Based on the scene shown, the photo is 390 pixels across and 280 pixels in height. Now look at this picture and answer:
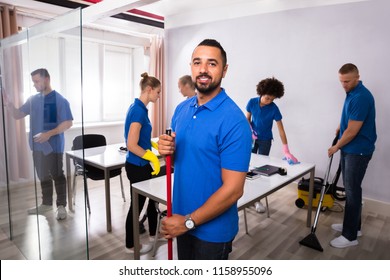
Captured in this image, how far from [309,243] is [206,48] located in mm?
2122

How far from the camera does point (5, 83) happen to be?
2.35 metres

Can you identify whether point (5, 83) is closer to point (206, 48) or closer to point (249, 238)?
point (206, 48)

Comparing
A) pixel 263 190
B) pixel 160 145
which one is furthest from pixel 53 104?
pixel 263 190

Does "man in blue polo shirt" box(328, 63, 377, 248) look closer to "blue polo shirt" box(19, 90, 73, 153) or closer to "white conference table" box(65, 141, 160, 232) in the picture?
"white conference table" box(65, 141, 160, 232)

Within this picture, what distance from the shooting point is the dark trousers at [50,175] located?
1.86m

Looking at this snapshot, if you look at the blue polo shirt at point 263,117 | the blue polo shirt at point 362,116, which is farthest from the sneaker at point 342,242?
the blue polo shirt at point 263,117

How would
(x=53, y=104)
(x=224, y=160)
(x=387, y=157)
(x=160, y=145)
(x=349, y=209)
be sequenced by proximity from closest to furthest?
(x=224, y=160), (x=160, y=145), (x=53, y=104), (x=349, y=209), (x=387, y=157)

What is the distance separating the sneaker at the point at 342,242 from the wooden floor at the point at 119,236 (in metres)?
0.04

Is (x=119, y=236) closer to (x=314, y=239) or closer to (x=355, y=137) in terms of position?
(x=314, y=239)

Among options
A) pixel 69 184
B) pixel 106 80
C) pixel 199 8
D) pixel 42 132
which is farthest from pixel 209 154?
pixel 106 80

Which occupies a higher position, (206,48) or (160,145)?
(206,48)

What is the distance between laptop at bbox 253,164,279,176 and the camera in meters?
2.39

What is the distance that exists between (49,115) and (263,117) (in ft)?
7.13
